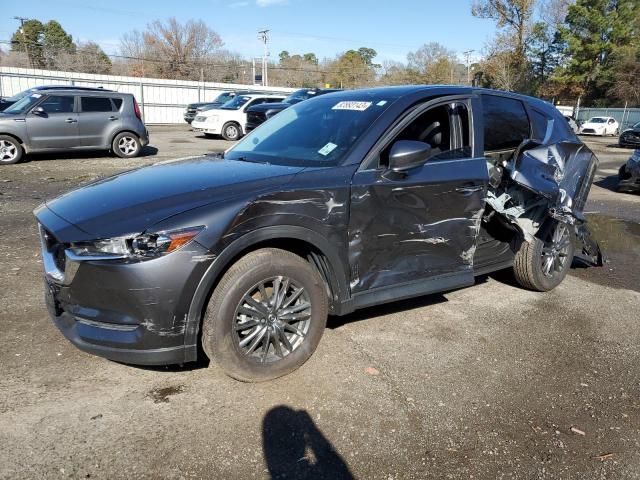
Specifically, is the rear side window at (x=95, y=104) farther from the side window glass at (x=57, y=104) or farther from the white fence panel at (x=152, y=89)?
the white fence panel at (x=152, y=89)

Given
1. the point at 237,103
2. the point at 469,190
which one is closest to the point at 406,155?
the point at 469,190

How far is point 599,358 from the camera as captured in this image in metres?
3.78

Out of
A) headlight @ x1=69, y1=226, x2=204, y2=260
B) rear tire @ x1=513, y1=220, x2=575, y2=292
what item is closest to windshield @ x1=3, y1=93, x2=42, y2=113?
headlight @ x1=69, y1=226, x2=204, y2=260

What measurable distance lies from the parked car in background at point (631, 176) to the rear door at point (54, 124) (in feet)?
43.2

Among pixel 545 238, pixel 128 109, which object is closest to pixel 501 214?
pixel 545 238

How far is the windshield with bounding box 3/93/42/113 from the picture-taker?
12.0m

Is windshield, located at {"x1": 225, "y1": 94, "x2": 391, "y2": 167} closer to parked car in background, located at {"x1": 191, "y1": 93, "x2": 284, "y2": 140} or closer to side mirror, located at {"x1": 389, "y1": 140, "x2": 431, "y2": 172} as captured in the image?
side mirror, located at {"x1": 389, "y1": 140, "x2": 431, "y2": 172}

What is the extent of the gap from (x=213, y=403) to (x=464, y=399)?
1.54 metres

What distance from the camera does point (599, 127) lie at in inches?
1433

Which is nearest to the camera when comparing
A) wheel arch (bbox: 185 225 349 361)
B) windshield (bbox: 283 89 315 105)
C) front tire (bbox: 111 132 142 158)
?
wheel arch (bbox: 185 225 349 361)

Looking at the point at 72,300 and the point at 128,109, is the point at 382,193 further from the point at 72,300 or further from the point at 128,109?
the point at 128,109

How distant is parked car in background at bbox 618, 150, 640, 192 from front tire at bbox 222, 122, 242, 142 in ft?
43.8

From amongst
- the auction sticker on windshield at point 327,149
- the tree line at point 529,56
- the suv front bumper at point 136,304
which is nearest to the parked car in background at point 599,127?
the tree line at point 529,56

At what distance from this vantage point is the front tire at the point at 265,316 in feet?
9.56
